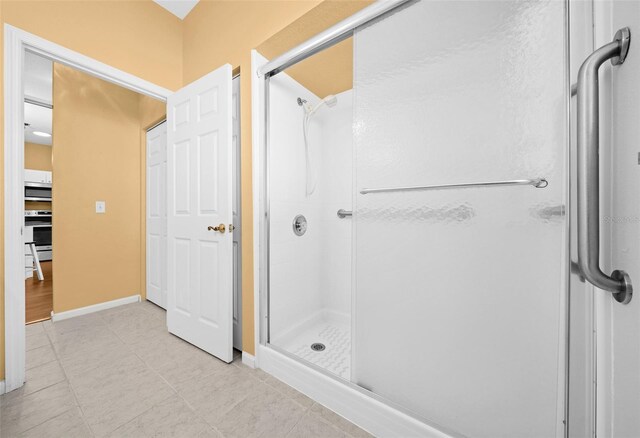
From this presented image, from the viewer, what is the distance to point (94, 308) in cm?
247

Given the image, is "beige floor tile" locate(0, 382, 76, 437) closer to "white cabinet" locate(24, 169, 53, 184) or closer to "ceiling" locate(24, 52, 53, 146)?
"ceiling" locate(24, 52, 53, 146)

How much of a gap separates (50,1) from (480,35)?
249 cm

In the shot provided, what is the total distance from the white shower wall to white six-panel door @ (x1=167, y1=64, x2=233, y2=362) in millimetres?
308

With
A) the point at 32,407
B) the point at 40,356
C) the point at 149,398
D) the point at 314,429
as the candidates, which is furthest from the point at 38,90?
the point at 314,429

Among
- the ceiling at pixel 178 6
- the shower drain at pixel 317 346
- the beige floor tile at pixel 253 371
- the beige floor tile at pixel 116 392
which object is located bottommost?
the shower drain at pixel 317 346

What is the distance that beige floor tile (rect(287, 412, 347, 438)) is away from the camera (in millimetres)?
1076

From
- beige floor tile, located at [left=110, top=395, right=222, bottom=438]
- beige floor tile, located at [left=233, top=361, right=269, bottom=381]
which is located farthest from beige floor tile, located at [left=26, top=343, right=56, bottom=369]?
beige floor tile, located at [left=233, top=361, right=269, bottom=381]

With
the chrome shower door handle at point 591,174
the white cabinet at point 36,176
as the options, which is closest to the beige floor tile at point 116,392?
the chrome shower door handle at point 591,174

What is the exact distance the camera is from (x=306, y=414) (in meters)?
1.20

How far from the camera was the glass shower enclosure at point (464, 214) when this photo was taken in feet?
2.64

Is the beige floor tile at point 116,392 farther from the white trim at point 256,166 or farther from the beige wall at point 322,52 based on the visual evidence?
the beige wall at point 322,52

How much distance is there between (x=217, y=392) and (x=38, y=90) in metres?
4.26

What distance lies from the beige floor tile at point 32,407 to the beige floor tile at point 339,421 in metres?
1.29

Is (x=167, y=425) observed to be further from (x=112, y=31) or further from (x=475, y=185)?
(x=112, y=31)
